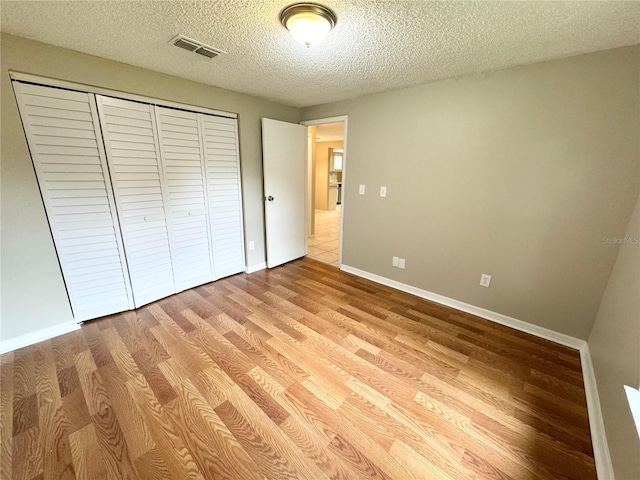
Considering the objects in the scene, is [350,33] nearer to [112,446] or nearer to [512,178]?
[512,178]

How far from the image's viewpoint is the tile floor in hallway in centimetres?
398

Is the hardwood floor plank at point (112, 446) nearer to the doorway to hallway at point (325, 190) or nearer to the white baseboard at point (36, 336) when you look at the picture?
the white baseboard at point (36, 336)

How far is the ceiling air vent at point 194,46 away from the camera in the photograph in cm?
165

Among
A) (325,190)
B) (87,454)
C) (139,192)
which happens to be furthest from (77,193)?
(325,190)

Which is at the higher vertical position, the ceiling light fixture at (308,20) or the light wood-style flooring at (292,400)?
the ceiling light fixture at (308,20)

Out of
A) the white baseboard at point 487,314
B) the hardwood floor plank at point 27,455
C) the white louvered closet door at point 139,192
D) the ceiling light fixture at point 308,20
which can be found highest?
the ceiling light fixture at point 308,20

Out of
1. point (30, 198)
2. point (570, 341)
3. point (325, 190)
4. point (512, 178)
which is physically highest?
point (512, 178)

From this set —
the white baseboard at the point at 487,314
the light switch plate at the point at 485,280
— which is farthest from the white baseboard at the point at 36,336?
the light switch plate at the point at 485,280

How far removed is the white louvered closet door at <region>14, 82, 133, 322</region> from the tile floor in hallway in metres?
2.53

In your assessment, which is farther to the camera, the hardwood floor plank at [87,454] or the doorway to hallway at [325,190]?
the doorway to hallway at [325,190]

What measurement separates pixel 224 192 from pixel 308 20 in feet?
6.57

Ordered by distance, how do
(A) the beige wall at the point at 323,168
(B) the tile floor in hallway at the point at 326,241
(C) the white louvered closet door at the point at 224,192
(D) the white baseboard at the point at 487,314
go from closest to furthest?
1. (D) the white baseboard at the point at 487,314
2. (C) the white louvered closet door at the point at 224,192
3. (B) the tile floor in hallway at the point at 326,241
4. (A) the beige wall at the point at 323,168

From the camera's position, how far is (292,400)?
58.4 inches

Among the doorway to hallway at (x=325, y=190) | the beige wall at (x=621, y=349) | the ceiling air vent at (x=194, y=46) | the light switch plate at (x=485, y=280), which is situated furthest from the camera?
the doorway to hallway at (x=325, y=190)
